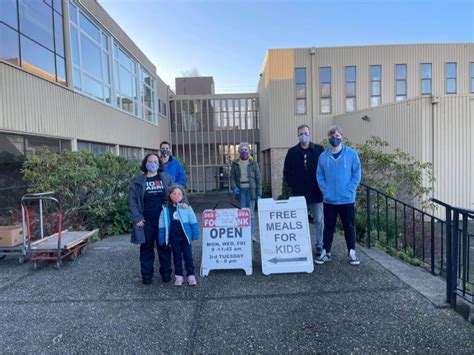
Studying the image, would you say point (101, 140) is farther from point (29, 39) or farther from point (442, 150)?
point (442, 150)

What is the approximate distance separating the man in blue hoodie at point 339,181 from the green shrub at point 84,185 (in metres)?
4.83

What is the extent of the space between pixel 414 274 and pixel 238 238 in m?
2.23

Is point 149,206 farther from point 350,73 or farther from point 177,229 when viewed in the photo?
point 350,73

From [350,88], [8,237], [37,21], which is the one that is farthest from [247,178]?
[350,88]

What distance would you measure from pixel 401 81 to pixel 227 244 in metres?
17.2

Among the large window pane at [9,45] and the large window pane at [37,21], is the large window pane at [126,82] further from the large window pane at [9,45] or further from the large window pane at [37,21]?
the large window pane at [9,45]

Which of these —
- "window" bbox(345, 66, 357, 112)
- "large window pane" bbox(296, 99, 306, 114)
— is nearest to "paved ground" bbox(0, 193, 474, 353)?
"large window pane" bbox(296, 99, 306, 114)

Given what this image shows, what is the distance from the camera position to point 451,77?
1739 cm

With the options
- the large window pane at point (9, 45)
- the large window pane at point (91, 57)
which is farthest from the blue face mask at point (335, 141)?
→ the large window pane at point (91, 57)

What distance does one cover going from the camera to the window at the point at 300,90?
1744cm

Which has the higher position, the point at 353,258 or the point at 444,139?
the point at 444,139

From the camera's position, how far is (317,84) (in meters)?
17.4

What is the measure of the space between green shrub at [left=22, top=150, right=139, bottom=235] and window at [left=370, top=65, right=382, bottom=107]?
48.3 feet

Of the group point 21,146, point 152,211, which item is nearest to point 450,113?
point 152,211
